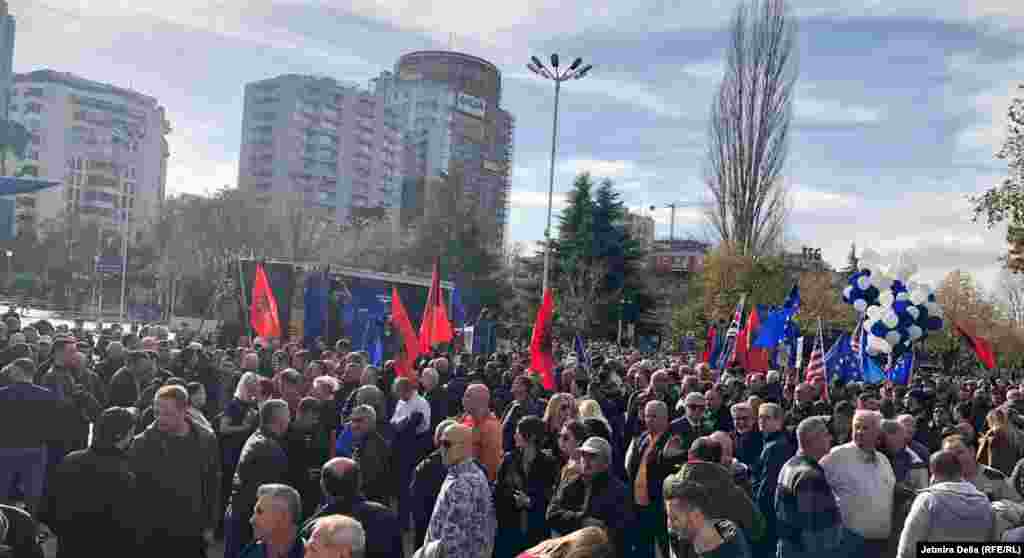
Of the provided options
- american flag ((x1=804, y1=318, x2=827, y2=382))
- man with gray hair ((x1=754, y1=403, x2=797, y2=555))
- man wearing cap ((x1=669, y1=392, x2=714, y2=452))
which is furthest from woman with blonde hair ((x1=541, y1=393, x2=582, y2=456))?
american flag ((x1=804, y1=318, x2=827, y2=382))

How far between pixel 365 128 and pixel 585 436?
11156 centimetres

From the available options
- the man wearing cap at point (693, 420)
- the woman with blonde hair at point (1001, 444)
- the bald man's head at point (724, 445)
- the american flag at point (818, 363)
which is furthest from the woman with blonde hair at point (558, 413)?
the american flag at point (818, 363)

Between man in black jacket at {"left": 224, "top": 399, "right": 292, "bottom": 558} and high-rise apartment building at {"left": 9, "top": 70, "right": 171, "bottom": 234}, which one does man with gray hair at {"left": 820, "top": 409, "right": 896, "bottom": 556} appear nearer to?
man in black jacket at {"left": 224, "top": 399, "right": 292, "bottom": 558}

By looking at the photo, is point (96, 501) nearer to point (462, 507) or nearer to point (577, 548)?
point (462, 507)

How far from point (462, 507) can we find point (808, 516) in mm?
2124

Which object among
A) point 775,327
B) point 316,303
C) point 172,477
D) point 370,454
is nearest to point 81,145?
point 316,303

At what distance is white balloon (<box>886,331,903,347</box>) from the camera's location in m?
13.5

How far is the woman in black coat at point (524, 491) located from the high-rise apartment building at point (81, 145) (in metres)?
106

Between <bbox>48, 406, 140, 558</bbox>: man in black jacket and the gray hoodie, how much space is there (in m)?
4.53

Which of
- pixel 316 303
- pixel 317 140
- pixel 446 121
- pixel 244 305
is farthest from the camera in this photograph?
pixel 446 121

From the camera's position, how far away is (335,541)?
358cm

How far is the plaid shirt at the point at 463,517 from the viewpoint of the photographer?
16.6ft

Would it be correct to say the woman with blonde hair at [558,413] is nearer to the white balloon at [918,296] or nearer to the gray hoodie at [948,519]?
the gray hoodie at [948,519]

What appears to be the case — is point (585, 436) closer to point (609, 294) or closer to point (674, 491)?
point (674, 491)
